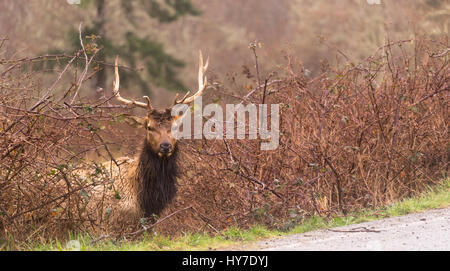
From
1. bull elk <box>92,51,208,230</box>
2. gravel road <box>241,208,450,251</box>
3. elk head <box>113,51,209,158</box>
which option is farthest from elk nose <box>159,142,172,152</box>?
gravel road <box>241,208,450,251</box>

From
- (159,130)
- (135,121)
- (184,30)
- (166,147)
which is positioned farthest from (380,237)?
(184,30)

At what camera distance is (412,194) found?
35.6ft

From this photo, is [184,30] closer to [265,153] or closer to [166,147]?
[265,153]

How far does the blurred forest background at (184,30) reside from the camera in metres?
23.2

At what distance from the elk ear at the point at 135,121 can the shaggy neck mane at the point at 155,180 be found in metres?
0.28

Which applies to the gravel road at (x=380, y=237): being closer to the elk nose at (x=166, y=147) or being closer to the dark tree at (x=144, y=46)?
the elk nose at (x=166, y=147)

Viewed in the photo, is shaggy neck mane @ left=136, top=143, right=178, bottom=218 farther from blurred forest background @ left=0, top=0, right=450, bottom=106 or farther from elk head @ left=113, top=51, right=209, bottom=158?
blurred forest background @ left=0, top=0, right=450, bottom=106

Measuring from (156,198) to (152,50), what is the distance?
55.6ft

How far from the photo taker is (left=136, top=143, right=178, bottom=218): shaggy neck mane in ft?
31.6

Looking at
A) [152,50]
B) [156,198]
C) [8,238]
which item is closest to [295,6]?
[152,50]

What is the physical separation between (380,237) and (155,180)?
3.27m

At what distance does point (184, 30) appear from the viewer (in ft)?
97.2

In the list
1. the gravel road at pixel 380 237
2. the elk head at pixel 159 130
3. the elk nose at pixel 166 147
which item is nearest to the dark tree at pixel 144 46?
the elk head at pixel 159 130
